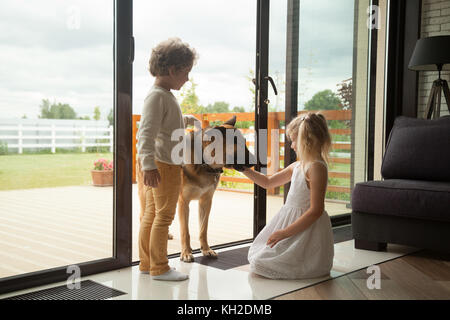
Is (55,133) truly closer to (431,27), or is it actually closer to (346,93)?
(346,93)

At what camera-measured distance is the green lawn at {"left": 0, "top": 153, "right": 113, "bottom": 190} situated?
2.04 m

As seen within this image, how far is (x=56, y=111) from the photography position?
2.18 metres

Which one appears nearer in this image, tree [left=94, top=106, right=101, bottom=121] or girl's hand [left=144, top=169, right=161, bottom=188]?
girl's hand [left=144, top=169, right=161, bottom=188]

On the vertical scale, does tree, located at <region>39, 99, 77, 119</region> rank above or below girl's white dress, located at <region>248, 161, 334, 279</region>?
above

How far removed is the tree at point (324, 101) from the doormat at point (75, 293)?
6.73ft

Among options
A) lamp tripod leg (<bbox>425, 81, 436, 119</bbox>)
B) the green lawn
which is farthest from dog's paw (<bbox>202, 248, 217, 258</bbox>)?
lamp tripod leg (<bbox>425, 81, 436, 119</bbox>)

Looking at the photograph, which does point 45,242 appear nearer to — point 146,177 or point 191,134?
point 146,177

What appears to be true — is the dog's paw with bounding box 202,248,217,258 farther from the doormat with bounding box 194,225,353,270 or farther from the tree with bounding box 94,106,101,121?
the tree with bounding box 94,106,101,121

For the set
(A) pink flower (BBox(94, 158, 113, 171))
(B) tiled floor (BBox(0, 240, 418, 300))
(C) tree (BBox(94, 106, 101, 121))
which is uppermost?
(C) tree (BBox(94, 106, 101, 121))

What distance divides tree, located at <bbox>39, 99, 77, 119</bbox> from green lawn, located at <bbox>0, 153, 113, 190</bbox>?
0.19 metres

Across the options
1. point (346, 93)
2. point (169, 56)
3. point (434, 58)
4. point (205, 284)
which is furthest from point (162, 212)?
point (434, 58)

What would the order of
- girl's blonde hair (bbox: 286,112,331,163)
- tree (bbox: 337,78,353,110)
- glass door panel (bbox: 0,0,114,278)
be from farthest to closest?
tree (bbox: 337,78,353,110)
girl's blonde hair (bbox: 286,112,331,163)
glass door panel (bbox: 0,0,114,278)

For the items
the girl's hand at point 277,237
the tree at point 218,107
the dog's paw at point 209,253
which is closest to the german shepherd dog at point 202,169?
the dog's paw at point 209,253
